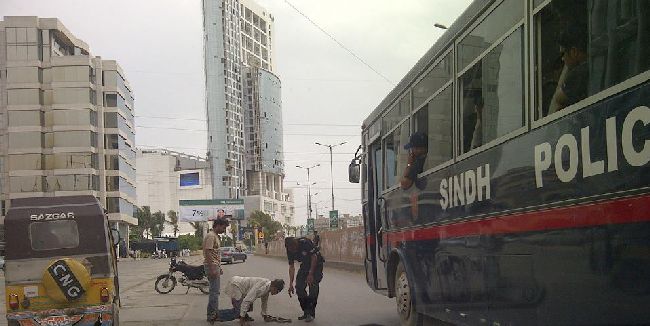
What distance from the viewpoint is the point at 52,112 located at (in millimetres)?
66688

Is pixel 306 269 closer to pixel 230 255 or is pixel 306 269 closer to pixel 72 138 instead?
pixel 230 255

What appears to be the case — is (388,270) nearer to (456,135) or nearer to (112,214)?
(456,135)

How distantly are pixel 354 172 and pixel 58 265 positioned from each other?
4992mm

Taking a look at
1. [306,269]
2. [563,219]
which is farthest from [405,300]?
[563,219]

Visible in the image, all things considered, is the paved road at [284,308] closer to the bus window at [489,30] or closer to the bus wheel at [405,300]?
the bus wheel at [405,300]

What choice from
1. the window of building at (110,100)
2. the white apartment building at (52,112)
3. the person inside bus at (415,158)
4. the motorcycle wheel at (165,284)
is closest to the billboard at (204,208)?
the white apartment building at (52,112)

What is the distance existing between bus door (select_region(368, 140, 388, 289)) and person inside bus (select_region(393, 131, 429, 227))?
1.61 metres

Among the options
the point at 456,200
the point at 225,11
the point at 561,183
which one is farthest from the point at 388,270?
the point at 225,11

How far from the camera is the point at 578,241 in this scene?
3.82 meters

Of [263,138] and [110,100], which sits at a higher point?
[263,138]

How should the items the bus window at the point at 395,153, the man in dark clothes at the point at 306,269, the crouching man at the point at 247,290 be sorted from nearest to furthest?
1. the bus window at the point at 395,153
2. the crouching man at the point at 247,290
3. the man in dark clothes at the point at 306,269

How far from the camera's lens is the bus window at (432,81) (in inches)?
249

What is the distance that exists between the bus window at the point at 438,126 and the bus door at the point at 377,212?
8.32ft

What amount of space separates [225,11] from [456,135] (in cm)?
12681
